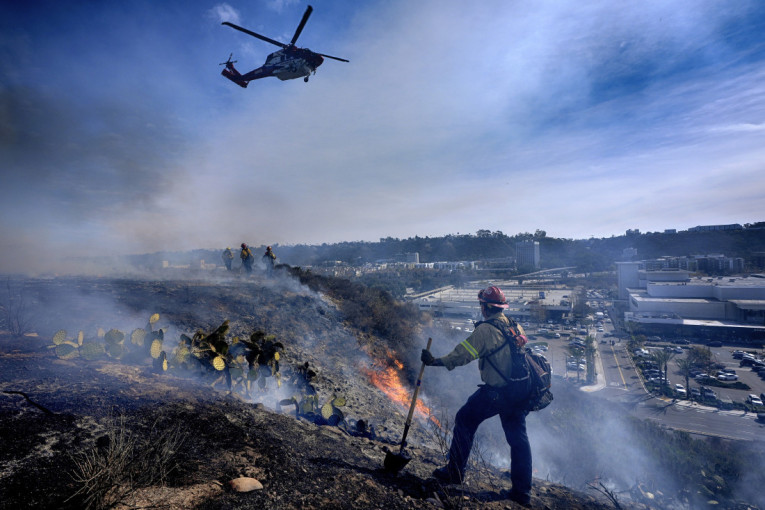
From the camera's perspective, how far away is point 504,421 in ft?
13.3

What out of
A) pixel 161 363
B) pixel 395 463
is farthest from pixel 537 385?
pixel 161 363

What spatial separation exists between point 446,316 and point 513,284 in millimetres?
23260

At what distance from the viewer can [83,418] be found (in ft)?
10.8

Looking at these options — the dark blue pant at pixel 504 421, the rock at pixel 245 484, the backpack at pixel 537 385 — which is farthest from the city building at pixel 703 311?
the rock at pixel 245 484

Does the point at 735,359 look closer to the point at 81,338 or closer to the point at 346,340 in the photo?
the point at 346,340

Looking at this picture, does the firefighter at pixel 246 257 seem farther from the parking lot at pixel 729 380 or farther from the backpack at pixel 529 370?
the parking lot at pixel 729 380

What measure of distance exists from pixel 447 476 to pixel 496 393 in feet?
3.93

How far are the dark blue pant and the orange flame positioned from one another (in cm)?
637

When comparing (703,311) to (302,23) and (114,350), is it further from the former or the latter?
(114,350)

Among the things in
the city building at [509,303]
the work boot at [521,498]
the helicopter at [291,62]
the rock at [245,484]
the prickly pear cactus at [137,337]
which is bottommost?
the city building at [509,303]

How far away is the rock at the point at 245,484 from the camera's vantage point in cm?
265

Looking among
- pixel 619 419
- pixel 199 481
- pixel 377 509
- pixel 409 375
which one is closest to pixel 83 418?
pixel 199 481

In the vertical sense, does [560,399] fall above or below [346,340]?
below

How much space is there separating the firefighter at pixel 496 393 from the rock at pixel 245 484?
2.11 metres
